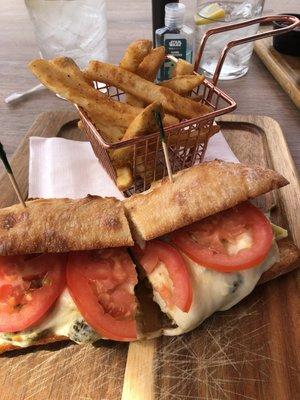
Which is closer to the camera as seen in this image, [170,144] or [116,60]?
[170,144]

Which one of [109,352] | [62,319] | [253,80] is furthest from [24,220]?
[253,80]

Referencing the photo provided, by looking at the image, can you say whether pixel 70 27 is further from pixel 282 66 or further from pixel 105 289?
pixel 105 289

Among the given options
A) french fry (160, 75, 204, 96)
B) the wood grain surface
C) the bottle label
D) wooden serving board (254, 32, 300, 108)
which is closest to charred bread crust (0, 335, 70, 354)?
french fry (160, 75, 204, 96)

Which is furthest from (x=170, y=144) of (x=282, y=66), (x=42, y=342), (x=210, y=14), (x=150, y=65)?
(x=282, y=66)

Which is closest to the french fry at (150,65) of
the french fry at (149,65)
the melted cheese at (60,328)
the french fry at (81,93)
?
the french fry at (149,65)

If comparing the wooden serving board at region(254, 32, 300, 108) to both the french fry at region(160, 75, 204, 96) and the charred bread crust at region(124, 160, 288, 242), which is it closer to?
the french fry at region(160, 75, 204, 96)

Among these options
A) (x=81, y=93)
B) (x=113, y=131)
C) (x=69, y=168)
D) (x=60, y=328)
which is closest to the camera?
(x=60, y=328)

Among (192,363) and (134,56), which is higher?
(134,56)
